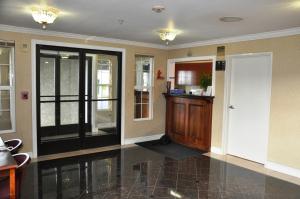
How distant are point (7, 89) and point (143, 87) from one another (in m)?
2.88

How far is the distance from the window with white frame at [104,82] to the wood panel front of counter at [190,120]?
1.52 metres

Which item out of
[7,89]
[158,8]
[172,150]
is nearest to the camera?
[158,8]

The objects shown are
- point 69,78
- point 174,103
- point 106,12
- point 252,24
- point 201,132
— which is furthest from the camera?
point 174,103

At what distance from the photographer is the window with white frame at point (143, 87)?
19.8ft

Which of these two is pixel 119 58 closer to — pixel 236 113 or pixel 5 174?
pixel 236 113

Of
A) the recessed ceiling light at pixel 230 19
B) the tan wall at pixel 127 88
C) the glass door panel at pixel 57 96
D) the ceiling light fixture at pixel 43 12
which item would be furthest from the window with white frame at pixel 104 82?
the recessed ceiling light at pixel 230 19

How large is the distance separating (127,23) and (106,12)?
64 cm

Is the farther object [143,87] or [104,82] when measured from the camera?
[143,87]

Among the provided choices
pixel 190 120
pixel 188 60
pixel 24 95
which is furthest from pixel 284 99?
pixel 24 95

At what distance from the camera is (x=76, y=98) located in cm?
519

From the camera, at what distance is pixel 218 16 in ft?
11.2

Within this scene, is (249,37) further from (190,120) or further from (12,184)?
(12,184)

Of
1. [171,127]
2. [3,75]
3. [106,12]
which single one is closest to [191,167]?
[171,127]

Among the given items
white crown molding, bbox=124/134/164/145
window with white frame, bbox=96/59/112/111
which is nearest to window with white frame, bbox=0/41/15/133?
window with white frame, bbox=96/59/112/111
